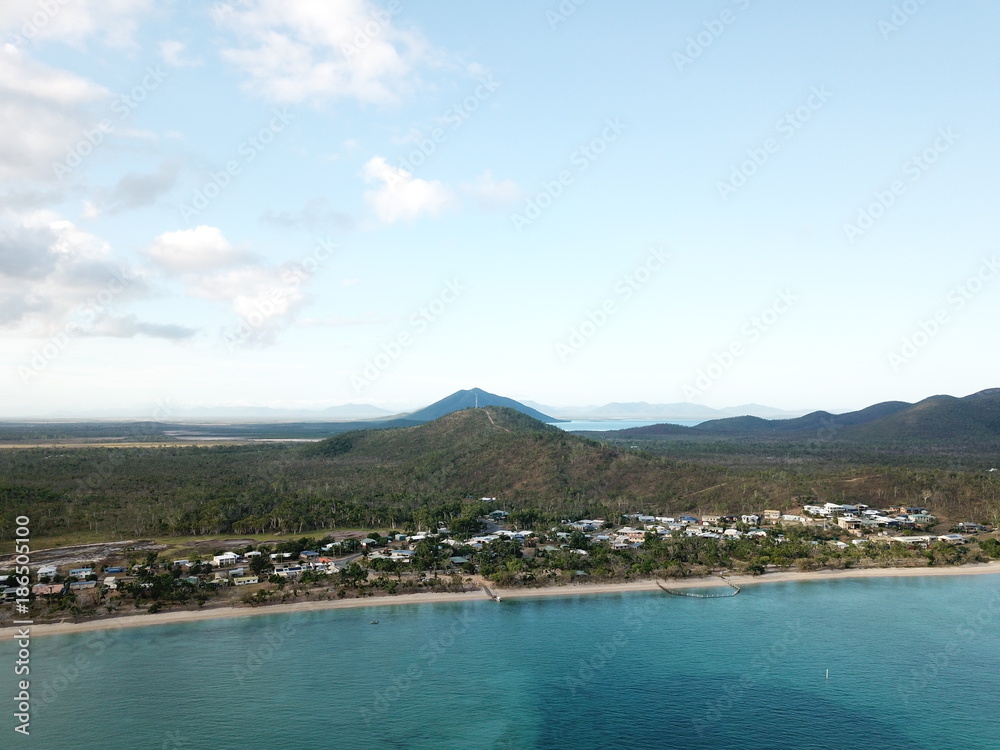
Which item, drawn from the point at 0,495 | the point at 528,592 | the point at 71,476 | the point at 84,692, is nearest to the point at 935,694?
the point at 528,592

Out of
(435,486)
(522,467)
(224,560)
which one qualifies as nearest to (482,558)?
(224,560)

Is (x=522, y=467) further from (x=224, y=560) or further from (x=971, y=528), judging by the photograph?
(x=971, y=528)

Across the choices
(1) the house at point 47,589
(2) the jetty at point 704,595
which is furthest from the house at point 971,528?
(1) the house at point 47,589

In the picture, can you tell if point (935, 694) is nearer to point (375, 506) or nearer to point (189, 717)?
point (189, 717)

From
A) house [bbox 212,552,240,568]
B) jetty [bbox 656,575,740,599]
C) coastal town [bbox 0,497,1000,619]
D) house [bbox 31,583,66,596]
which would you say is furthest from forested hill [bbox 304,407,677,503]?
house [bbox 31,583,66,596]

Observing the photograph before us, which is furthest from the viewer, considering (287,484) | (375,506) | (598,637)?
(287,484)

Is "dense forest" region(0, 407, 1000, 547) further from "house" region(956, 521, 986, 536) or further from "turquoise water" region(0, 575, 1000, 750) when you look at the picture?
"turquoise water" region(0, 575, 1000, 750)

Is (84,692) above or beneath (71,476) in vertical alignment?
beneath
